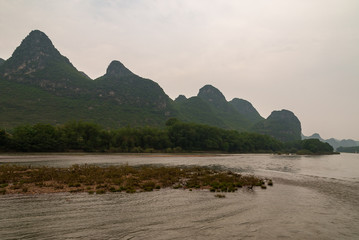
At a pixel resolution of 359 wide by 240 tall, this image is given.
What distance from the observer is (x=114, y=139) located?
128 m

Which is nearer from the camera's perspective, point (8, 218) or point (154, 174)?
point (8, 218)

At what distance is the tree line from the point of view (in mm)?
96875

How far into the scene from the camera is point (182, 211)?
61.1ft

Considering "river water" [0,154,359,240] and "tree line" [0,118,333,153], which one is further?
"tree line" [0,118,333,153]

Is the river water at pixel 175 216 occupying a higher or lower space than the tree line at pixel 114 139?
lower

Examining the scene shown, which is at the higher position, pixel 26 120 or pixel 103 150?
pixel 26 120

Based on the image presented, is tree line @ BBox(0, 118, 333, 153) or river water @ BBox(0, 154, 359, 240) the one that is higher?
tree line @ BBox(0, 118, 333, 153)

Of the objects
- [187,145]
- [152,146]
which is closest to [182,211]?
[152,146]

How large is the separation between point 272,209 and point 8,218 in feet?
72.9

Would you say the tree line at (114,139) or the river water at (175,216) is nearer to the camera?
the river water at (175,216)

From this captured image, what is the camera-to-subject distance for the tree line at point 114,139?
318 ft

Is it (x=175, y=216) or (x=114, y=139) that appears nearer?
(x=175, y=216)

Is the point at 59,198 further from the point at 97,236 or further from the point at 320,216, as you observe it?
the point at 320,216

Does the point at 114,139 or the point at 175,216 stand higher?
the point at 114,139
